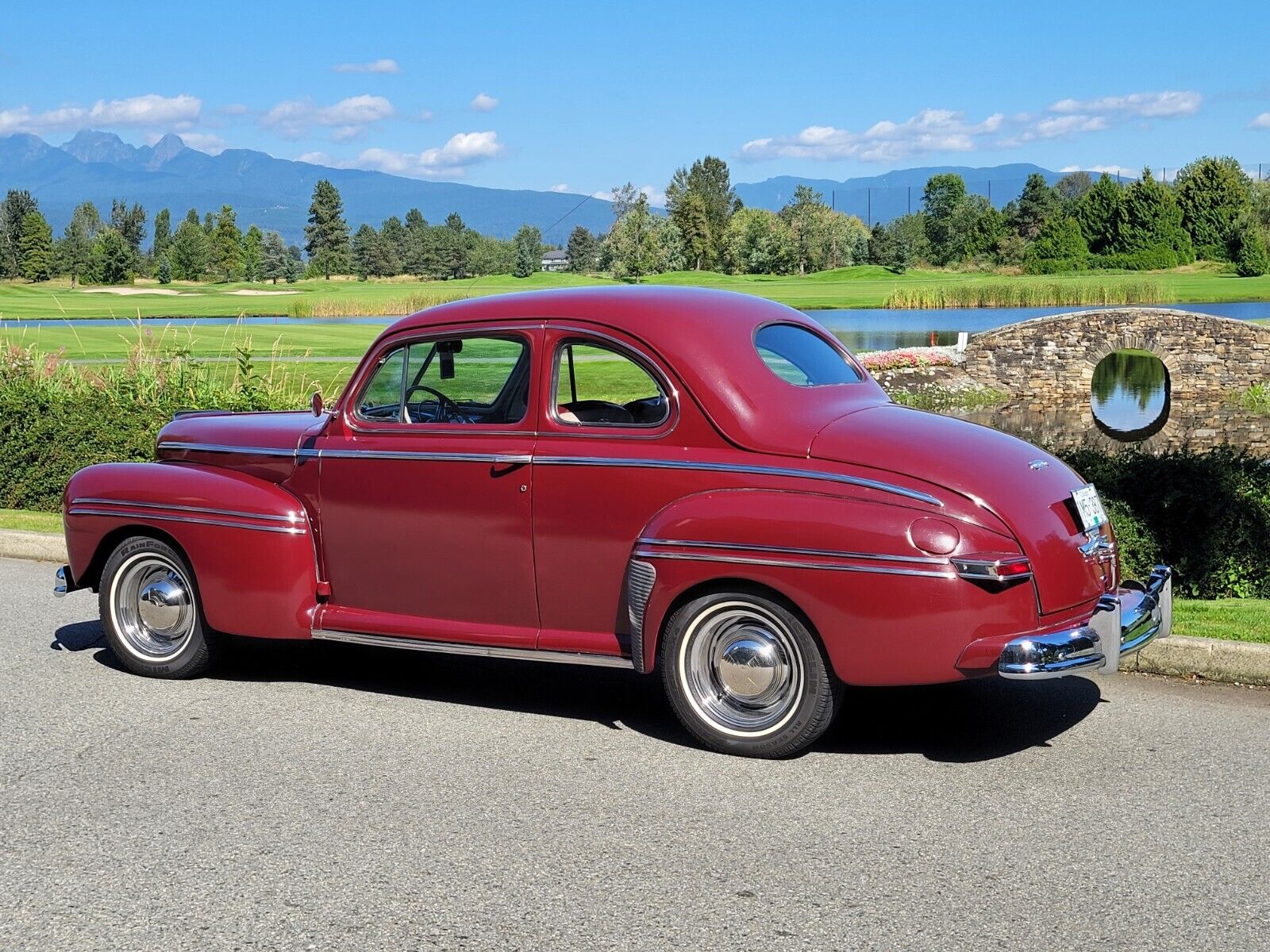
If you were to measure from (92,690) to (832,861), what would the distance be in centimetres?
405

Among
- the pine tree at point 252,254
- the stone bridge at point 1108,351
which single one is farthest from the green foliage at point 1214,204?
the pine tree at point 252,254

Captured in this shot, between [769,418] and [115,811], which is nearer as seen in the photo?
[115,811]

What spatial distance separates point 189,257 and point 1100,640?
107 metres

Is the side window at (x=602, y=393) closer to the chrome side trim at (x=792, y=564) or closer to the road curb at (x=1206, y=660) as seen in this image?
the chrome side trim at (x=792, y=564)

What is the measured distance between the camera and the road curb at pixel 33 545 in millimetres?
10516

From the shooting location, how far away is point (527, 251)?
114250 millimetres

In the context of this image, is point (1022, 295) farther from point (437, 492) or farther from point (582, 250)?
point (582, 250)

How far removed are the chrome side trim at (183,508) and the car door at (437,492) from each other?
0.20m

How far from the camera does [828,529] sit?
5047 mm

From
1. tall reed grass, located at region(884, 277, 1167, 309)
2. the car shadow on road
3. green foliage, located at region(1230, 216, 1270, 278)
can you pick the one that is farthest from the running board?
green foliage, located at region(1230, 216, 1270, 278)

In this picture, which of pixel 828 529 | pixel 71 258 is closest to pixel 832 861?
pixel 828 529

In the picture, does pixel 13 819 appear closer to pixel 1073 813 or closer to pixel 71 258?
pixel 1073 813

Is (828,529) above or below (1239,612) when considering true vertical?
above

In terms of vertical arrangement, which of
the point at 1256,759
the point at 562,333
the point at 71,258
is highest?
the point at 71,258
